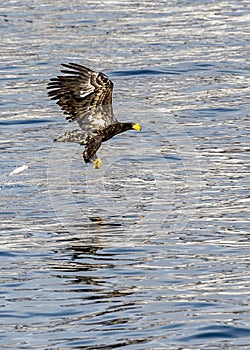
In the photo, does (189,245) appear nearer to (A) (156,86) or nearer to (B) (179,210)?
(B) (179,210)

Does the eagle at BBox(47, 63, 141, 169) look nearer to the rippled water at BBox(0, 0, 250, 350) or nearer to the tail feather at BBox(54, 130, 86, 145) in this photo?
the tail feather at BBox(54, 130, 86, 145)

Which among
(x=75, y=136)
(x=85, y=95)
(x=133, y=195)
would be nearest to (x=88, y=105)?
(x=85, y=95)

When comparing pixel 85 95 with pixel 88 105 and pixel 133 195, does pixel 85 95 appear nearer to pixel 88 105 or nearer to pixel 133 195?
pixel 88 105

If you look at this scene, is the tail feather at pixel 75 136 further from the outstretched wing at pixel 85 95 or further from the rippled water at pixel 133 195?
the rippled water at pixel 133 195

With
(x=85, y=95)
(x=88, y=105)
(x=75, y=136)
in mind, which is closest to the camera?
(x=85, y=95)

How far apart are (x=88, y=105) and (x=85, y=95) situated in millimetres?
157

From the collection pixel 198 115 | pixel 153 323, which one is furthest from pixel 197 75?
pixel 153 323

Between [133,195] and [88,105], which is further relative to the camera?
[133,195]

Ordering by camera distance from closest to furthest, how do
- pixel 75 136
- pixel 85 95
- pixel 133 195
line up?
1. pixel 85 95
2. pixel 75 136
3. pixel 133 195

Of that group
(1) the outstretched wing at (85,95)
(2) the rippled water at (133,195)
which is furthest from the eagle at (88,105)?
(2) the rippled water at (133,195)

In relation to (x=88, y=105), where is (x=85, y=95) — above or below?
above

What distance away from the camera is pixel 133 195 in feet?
44.8

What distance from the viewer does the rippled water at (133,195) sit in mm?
9266

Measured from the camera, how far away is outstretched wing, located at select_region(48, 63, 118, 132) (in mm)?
12807
